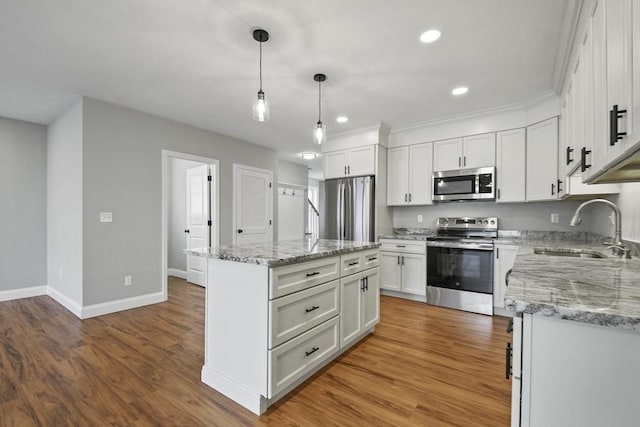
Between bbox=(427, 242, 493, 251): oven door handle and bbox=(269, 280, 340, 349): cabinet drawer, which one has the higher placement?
bbox=(427, 242, 493, 251): oven door handle

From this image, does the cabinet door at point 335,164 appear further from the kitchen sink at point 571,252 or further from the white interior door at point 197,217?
the kitchen sink at point 571,252

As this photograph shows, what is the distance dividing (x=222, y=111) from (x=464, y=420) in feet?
12.7

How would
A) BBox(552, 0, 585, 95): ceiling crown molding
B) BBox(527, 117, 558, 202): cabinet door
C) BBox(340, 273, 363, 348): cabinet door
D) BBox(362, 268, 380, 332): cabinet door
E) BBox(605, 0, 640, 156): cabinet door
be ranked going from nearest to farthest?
BBox(605, 0, 640, 156): cabinet door, BBox(552, 0, 585, 95): ceiling crown molding, BBox(340, 273, 363, 348): cabinet door, BBox(362, 268, 380, 332): cabinet door, BBox(527, 117, 558, 202): cabinet door

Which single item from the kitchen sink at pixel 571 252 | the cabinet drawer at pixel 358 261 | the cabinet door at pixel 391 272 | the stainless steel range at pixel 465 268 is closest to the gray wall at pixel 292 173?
the cabinet door at pixel 391 272

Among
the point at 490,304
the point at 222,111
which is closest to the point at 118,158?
the point at 222,111

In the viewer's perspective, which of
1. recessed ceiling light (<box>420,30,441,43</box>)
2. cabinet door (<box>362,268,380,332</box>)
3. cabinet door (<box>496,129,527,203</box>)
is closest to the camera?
recessed ceiling light (<box>420,30,441,43</box>)

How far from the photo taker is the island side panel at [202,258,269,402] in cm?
169

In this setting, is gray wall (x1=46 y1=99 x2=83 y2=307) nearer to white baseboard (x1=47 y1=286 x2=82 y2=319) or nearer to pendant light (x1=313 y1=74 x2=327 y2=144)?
white baseboard (x1=47 y1=286 x2=82 y2=319)

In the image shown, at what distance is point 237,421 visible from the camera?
1.62 meters

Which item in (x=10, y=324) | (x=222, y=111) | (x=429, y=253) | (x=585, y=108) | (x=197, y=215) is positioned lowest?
(x=10, y=324)

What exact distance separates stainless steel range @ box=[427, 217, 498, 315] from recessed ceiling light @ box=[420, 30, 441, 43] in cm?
234

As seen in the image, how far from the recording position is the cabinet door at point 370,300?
2.62 m

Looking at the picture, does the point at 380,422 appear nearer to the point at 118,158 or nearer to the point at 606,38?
the point at 606,38

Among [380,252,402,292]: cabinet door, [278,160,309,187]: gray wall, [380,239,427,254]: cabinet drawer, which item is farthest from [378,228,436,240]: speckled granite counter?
[278,160,309,187]: gray wall
